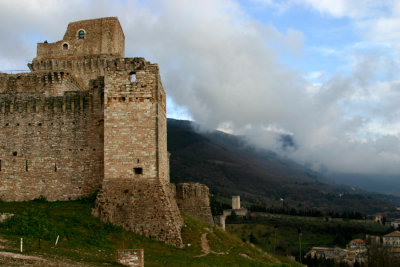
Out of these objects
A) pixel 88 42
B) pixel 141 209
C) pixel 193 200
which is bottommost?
pixel 141 209

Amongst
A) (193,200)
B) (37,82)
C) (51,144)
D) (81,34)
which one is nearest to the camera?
(51,144)

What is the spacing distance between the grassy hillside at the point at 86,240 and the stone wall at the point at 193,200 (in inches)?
277

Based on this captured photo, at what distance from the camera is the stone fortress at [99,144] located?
26.1 meters

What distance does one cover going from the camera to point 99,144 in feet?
95.9

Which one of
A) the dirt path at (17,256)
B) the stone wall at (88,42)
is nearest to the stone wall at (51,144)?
the stone wall at (88,42)

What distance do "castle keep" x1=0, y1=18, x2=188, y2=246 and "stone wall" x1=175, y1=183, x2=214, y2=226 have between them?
491cm

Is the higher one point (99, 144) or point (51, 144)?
point (51, 144)

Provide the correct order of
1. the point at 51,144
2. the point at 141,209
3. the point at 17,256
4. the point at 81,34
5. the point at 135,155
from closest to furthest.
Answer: the point at 17,256 → the point at 141,209 → the point at 135,155 → the point at 51,144 → the point at 81,34

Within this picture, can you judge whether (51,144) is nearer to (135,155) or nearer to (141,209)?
(135,155)

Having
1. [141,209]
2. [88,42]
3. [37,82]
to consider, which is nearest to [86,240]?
[141,209]

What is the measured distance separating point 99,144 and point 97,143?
16cm

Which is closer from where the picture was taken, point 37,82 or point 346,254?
point 37,82

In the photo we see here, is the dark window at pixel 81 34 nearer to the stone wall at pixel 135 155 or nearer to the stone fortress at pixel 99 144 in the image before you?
the stone fortress at pixel 99 144

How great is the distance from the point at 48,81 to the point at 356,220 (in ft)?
438
